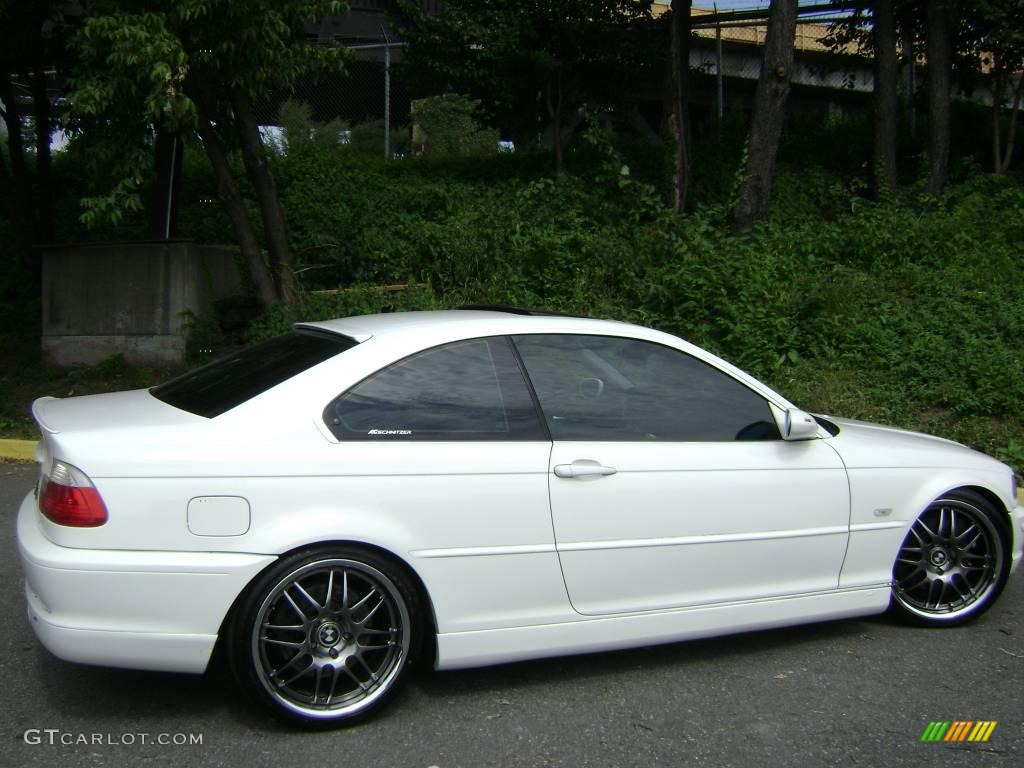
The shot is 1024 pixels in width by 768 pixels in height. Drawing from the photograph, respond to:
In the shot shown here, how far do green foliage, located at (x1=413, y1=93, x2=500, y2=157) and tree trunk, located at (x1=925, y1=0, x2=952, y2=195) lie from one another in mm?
7668

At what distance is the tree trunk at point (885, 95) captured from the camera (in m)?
13.2

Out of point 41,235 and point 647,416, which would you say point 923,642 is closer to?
point 647,416

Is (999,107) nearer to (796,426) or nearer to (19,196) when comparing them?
(796,426)

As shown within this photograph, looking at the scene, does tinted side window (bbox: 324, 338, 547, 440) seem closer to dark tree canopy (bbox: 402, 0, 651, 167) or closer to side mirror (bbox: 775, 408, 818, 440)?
side mirror (bbox: 775, 408, 818, 440)

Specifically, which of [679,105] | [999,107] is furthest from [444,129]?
[999,107]

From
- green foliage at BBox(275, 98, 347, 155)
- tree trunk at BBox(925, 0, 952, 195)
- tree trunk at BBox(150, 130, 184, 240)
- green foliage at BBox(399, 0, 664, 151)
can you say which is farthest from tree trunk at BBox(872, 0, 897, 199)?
tree trunk at BBox(150, 130, 184, 240)

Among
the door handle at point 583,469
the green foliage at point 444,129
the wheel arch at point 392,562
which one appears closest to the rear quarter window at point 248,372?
the wheel arch at point 392,562

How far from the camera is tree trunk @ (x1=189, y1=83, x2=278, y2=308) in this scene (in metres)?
10.3

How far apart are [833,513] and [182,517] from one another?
8.93 ft

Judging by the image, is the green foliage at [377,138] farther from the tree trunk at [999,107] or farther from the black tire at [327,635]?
the black tire at [327,635]

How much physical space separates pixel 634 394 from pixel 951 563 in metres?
1.84

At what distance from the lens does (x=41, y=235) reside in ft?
45.1

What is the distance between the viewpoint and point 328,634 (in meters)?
3.64

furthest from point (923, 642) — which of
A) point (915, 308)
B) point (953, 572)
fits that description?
point (915, 308)
